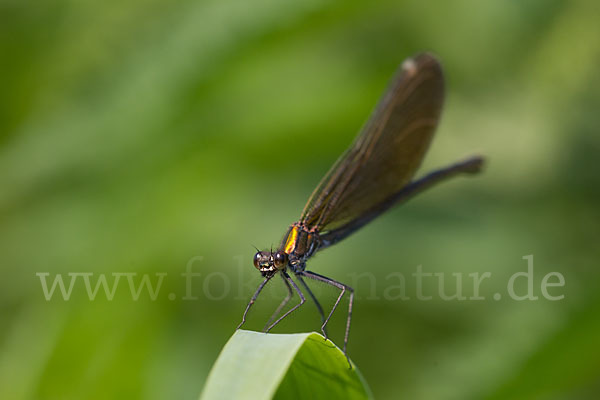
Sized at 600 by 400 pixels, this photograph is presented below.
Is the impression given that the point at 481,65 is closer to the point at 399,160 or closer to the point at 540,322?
the point at 399,160

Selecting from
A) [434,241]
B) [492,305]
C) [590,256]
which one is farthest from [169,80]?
[590,256]

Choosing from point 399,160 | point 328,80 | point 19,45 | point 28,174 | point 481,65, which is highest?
point 19,45

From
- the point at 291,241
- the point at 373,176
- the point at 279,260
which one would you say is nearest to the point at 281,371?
the point at 279,260

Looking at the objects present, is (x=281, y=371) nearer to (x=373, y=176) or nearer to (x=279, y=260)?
(x=279, y=260)

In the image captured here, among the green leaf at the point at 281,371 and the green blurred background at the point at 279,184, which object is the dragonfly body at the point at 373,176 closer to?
the green blurred background at the point at 279,184

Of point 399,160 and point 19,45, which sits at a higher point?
point 19,45

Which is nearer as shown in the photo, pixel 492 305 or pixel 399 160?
pixel 399 160

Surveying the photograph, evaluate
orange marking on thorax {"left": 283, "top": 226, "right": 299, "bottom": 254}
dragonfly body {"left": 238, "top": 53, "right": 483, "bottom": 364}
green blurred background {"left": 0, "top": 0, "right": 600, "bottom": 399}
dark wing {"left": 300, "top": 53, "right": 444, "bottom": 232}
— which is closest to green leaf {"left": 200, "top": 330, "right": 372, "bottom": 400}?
dragonfly body {"left": 238, "top": 53, "right": 483, "bottom": 364}
